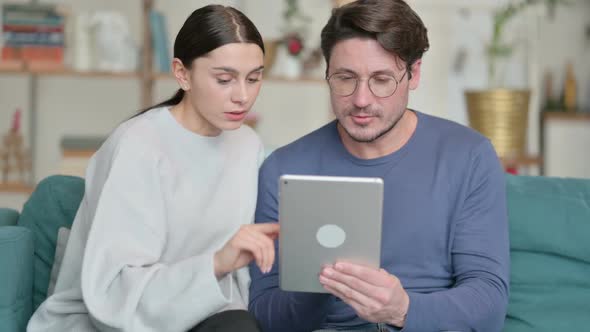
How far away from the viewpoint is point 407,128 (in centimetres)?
190

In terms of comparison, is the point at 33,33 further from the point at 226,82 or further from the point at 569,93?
the point at 569,93

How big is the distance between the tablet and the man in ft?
0.76

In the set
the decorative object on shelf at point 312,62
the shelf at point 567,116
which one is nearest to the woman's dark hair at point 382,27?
the decorative object on shelf at point 312,62

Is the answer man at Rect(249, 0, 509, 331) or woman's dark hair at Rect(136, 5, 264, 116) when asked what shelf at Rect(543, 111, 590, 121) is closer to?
man at Rect(249, 0, 509, 331)

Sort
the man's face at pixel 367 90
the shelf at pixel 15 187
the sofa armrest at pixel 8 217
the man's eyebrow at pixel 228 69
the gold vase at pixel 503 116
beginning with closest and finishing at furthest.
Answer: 1. the man's eyebrow at pixel 228 69
2. the man's face at pixel 367 90
3. the sofa armrest at pixel 8 217
4. the shelf at pixel 15 187
5. the gold vase at pixel 503 116

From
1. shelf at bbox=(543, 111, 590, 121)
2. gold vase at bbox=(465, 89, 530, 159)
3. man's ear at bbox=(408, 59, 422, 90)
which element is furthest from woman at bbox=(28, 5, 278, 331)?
shelf at bbox=(543, 111, 590, 121)

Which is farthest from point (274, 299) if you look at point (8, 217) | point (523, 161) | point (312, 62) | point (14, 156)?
point (523, 161)

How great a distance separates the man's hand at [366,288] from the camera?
1.46m

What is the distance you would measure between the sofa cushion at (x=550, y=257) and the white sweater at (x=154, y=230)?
0.64 metres

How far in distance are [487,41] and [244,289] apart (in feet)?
10.3

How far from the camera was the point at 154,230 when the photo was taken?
64.4 inches

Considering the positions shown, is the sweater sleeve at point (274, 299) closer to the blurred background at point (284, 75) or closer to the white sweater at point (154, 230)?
the white sweater at point (154, 230)

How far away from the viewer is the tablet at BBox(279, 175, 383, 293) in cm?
140

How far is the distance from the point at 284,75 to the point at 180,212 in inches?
91.9
